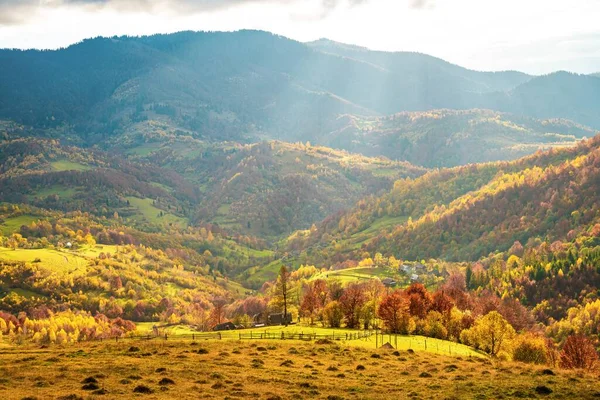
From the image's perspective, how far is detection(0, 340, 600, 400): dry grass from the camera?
193ft

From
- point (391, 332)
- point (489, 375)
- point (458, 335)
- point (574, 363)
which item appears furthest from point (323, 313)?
point (489, 375)

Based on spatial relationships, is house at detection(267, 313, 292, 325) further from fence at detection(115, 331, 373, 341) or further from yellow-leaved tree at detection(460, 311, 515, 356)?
yellow-leaved tree at detection(460, 311, 515, 356)

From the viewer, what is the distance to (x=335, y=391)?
61.3m

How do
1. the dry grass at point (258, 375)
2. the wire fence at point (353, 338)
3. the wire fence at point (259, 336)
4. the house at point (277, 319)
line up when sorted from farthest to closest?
the house at point (277, 319) < the wire fence at point (259, 336) < the wire fence at point (353, 338) < the dry grass at point (258, 375)

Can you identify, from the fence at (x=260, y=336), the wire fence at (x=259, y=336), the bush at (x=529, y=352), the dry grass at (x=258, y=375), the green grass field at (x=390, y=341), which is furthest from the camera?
the bush at (x=529, y=352)

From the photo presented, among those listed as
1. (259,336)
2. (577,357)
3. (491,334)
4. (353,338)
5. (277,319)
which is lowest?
(577,357)

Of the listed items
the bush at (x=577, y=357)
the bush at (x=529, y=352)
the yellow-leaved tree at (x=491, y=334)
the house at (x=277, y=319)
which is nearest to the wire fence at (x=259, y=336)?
the yellow-leaved tree at (x=491, y=334)

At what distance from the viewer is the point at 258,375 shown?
6756 centimetres

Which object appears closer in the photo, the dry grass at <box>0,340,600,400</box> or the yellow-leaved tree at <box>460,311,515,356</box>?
the dry grass at <box>0,340,600,400</box>

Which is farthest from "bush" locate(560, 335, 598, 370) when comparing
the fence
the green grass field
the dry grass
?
the fence

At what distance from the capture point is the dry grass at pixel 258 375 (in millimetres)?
58688

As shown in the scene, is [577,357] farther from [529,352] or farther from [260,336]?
[260,336]

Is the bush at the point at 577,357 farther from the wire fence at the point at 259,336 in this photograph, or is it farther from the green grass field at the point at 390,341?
the wire fence at the point at 259,336

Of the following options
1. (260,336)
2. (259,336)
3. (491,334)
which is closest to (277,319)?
(259,336)
